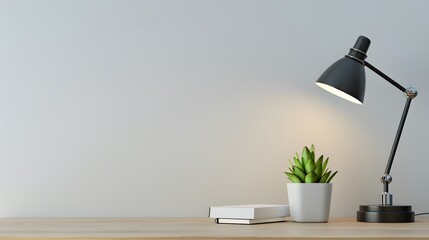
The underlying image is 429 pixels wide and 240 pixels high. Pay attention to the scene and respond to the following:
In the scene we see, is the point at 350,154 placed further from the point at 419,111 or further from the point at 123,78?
the point at 123,78

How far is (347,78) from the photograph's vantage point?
1594 millimetres

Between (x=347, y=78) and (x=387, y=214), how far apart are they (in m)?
0.38

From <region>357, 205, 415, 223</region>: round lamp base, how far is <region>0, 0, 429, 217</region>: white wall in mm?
224

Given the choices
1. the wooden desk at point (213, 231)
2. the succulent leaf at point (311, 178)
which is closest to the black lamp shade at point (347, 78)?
the succulent leaf at point (311, 178)

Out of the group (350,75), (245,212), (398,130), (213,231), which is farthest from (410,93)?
(213,231)

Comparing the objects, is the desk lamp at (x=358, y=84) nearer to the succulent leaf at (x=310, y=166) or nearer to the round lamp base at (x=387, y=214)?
the round lamp base at (x=387, y=214)

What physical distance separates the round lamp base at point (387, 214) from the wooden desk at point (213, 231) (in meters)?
0.04

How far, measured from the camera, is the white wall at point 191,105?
181cm

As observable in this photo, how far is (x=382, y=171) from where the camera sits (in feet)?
6.06

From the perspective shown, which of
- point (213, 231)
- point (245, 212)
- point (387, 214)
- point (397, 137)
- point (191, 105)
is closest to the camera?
point (213, 231)

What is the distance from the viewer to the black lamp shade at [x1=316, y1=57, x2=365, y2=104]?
Result: 1.59 m

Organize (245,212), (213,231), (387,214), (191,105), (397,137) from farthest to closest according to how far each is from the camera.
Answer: (191,105), (397,137), (387,214), (245,212), (213,231)

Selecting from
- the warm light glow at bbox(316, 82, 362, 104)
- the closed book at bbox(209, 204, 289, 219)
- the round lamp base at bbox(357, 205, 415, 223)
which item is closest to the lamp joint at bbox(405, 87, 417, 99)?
the warm light glow at bbox(316, 82, 362, 104)

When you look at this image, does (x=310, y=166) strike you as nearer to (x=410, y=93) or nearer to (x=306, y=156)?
(x=306, y=156)
